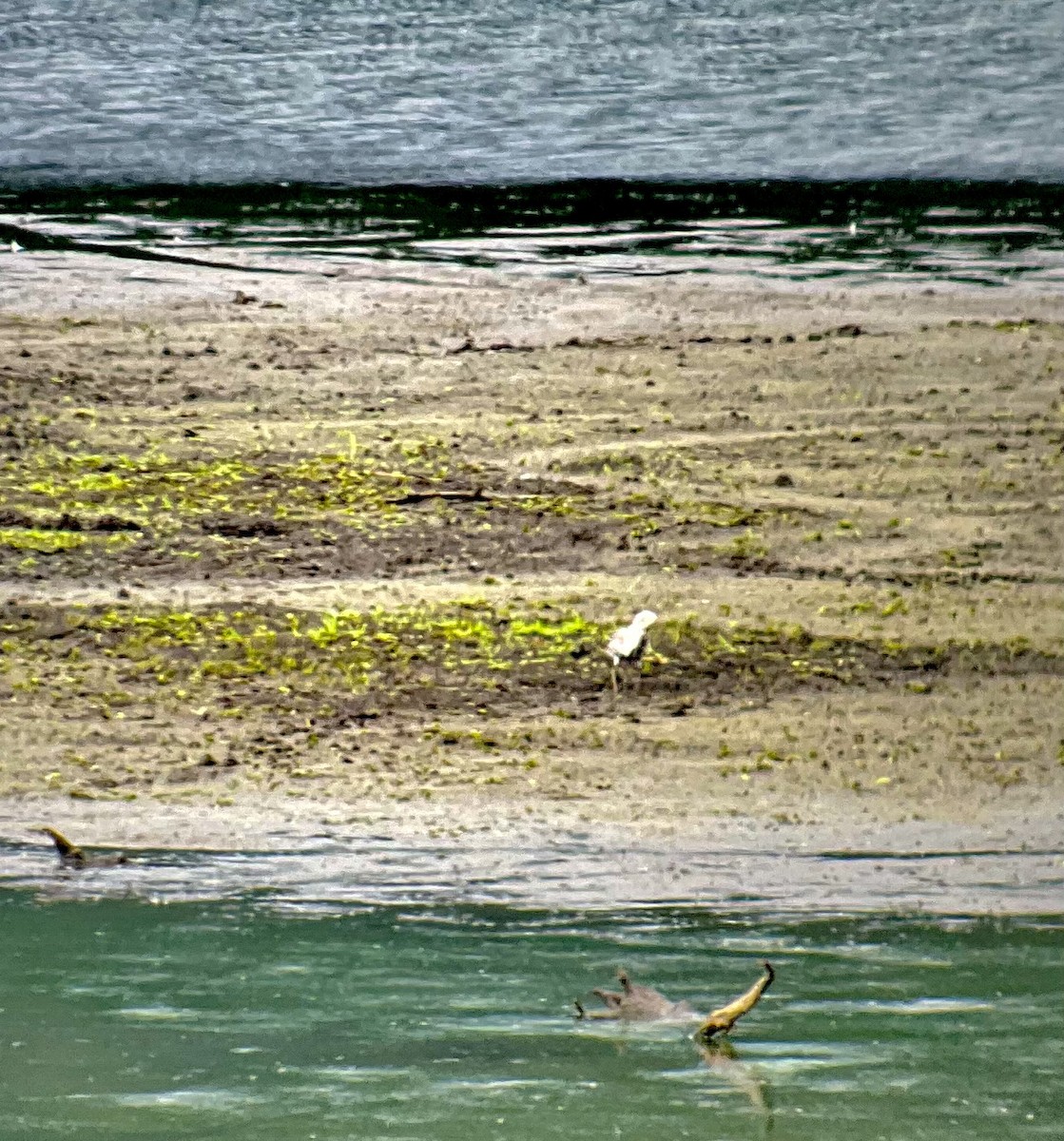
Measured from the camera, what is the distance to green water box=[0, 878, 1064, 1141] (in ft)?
8.12

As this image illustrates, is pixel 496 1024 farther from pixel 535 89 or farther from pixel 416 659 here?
pixel 535 89

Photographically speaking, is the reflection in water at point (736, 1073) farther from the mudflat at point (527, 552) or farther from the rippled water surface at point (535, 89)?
the rippled water surface at point (535, 89)

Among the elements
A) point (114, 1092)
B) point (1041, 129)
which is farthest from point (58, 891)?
point (1041, 129)

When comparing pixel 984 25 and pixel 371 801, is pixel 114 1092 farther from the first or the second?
pixel 984 25

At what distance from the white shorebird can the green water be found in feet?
2.79

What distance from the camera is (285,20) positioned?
5.55 metres

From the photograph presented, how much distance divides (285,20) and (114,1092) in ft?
12.4

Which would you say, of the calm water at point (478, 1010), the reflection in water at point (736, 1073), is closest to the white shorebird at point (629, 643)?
the calm water at point (478, 1010)

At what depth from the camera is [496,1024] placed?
2781 millimetres

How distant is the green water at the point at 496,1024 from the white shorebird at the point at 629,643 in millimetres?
850

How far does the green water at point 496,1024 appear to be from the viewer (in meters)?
2.47

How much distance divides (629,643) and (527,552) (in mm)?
437

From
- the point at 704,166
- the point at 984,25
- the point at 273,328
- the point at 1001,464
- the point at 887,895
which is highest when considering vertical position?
the point at 984,25

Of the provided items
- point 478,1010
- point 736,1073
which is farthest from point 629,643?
point 736,1073
